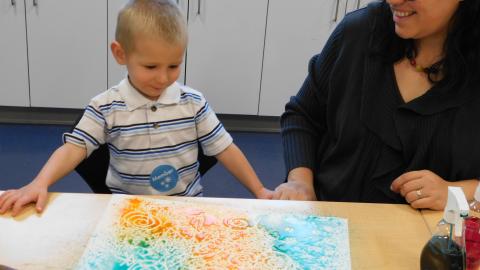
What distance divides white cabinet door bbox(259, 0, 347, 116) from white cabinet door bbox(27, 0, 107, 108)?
3.19ft

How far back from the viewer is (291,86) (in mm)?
3244

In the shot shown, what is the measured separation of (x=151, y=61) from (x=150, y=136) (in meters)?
0.20

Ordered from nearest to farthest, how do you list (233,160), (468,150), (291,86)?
(468,150)
(233,160)
(291,86)

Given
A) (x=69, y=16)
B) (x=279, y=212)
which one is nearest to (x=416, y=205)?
(x=279, y=212)

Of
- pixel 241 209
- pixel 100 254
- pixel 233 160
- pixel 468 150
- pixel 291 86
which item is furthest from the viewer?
pixel 291 86

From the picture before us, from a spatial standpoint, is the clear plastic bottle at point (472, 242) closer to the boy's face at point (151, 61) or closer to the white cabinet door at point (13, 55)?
the boy's face at point (151, 61)

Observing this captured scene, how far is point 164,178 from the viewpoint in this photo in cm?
127

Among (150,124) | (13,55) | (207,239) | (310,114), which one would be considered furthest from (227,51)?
(207,239)

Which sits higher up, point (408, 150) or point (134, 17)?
point (134, 17)

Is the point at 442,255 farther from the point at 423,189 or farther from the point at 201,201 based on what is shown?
the point at 201,201

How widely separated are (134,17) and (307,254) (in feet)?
2.14

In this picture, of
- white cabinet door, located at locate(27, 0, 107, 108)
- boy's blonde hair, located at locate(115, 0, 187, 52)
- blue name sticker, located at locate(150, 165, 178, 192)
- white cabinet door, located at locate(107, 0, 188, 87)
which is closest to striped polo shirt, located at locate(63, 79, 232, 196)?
blue name sticker, located at locate(150, 165, 178, 192)

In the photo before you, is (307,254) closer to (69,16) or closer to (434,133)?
(434,133)

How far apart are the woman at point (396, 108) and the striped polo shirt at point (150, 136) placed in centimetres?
25
